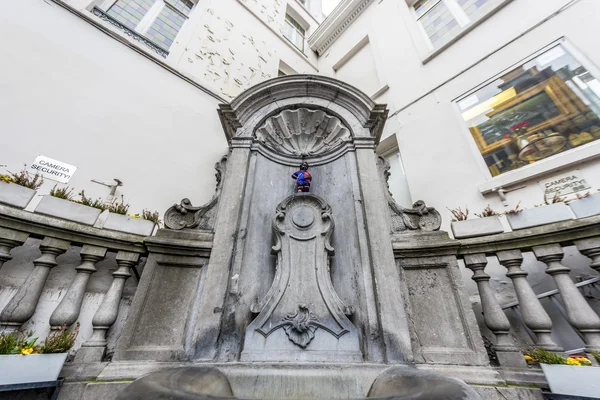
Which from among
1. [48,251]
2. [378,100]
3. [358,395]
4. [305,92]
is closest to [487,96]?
[378,100]

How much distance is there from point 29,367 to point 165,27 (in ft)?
21.1

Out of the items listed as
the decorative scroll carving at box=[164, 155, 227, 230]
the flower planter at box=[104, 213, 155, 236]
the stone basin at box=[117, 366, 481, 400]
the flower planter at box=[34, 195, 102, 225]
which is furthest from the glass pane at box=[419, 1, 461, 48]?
the flower planter at box=[34, 195, 102, 225]

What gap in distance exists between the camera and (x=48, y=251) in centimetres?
195

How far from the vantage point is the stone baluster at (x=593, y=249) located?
183cm

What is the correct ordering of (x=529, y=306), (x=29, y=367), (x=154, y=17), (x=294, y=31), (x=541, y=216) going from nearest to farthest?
1. (x=29, y=367)
2. (x=529, y=306)
3. (x=541, y=216)
4. (x=154, y=17)
5. (x=294, y=31)

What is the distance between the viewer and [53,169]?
3082 millimetres

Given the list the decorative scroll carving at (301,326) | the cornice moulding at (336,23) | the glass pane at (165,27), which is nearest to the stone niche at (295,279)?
the decorative scroll carving at (301,326)

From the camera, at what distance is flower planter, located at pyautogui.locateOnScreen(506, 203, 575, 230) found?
199 centimetres

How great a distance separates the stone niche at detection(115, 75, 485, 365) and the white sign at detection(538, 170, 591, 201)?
72.5 inches

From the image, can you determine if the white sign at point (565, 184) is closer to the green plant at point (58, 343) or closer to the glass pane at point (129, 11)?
the green plant at point (58, 343)

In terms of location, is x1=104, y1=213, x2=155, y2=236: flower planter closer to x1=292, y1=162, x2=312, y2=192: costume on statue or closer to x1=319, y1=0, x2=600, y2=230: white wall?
x1=292, y1=162, x2=312, y2=192: costume on statue

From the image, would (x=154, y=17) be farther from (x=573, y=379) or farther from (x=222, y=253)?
(x=573, y=379)

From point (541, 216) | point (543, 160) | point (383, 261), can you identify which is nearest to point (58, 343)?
point (383, 261)

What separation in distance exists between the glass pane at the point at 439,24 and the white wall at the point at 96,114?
5.40 metres
